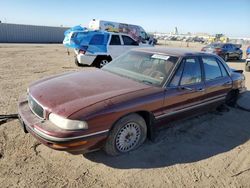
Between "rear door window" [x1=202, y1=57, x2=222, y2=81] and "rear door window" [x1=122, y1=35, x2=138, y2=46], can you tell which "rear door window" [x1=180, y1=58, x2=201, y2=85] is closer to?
"rear door window" [x1=202, y1=57, x2=222, y2=81]

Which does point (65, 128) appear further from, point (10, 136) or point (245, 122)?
point (245, 122)

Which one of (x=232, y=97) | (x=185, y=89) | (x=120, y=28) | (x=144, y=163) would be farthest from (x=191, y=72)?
(x=120, y=28)

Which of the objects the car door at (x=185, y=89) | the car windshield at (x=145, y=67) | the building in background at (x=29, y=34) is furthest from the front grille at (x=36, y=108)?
the building in background at (x=29, y=34)

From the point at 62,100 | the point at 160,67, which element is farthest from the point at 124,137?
the point at 160,67

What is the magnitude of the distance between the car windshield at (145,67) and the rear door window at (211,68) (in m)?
0.87

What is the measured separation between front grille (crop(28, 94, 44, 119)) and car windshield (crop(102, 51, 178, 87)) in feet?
5.10

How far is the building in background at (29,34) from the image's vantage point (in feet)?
89.7

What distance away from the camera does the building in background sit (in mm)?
27344

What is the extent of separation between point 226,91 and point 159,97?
91.3 inches

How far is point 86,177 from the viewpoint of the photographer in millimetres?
2938

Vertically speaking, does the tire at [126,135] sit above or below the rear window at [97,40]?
below

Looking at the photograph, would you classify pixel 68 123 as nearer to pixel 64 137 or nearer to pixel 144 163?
pixel 64 137

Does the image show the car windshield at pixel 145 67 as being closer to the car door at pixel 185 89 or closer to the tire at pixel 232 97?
the car door at pixel 185 89

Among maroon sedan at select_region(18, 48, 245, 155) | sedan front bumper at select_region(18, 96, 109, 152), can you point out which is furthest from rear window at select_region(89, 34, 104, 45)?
sedan front bumper at select_region(18, 96, 109, 152)
